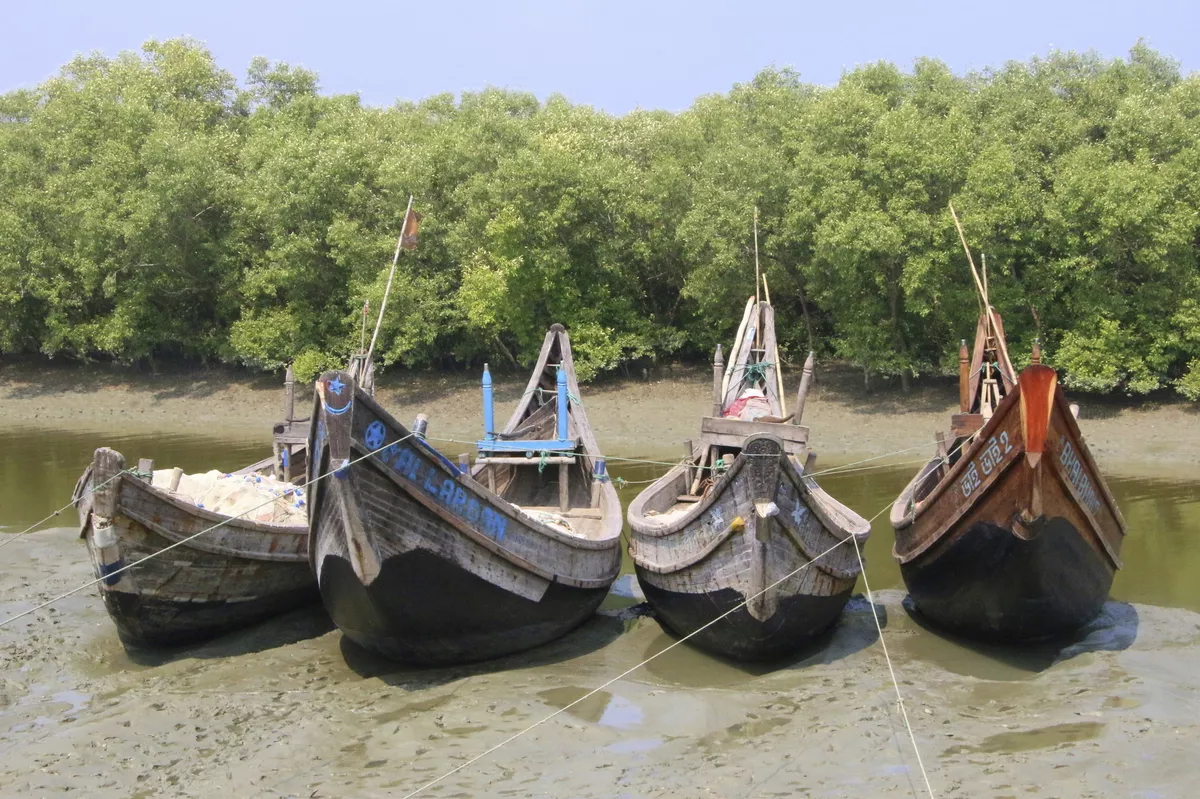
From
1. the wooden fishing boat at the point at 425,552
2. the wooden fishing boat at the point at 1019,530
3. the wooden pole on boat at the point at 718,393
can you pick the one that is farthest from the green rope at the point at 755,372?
the wooden fishing boat at the point at 425,552

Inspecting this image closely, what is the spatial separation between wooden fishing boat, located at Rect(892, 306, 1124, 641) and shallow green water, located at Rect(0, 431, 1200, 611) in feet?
6.42

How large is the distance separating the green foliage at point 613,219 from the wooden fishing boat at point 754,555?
37.0 feet

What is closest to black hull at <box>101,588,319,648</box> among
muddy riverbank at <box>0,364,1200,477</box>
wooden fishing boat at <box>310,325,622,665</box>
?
wooden fishing boat at <box>310,325,622,665</box>

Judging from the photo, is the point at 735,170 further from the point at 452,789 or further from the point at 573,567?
the point at 452,789

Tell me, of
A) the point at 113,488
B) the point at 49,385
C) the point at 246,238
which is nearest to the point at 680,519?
the point at 113,488

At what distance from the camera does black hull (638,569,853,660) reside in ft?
30.8

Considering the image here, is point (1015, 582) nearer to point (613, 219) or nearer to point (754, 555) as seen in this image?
point (754, 555)

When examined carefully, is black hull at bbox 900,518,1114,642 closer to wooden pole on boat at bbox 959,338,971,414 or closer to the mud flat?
the mud flat

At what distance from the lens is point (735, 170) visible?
2434cm

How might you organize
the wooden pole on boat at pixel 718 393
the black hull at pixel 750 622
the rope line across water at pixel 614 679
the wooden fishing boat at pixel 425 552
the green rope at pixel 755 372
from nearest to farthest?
the rope line across water at pixel 614 679, the wooden fishing boat at pixel 425 552, the black hull at pixel 750 622, the wooden pole on boat at pixel 718 393, the green rope at pixel 755 372

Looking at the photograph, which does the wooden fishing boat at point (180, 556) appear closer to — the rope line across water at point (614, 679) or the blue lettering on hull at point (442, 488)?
the blue lettering on hull at point (442, 488)

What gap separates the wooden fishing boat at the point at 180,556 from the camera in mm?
9539

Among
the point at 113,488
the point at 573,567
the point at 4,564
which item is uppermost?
the point at 113,488

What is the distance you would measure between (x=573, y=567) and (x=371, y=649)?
1991mm
